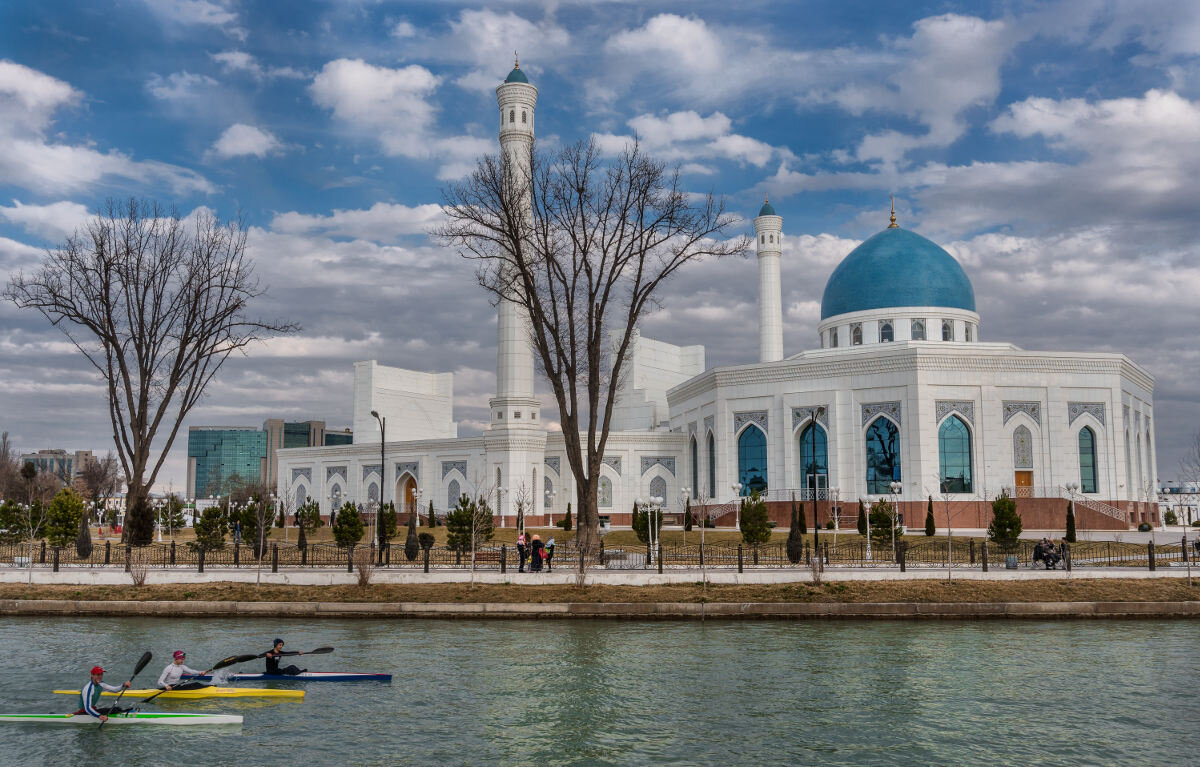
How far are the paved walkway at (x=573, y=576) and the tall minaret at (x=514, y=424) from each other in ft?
77.3

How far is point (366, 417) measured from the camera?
7756cm

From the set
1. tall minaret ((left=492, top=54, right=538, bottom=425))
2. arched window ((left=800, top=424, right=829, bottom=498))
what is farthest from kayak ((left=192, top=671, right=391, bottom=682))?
arched window ((left=800, top=424, right=829, bottom=498))

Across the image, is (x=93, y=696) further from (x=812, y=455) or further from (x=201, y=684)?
(x=812, y=455)

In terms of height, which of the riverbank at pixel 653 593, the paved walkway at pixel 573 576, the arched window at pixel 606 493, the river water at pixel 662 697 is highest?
the arched window at pixel 606 493

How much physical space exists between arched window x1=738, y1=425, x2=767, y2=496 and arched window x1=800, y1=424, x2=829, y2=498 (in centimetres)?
215

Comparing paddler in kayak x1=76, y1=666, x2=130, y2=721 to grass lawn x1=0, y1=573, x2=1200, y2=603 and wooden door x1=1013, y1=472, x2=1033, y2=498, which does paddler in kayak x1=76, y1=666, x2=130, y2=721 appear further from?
wooden door x1=1013, y1=472, x2=1033, y2=498

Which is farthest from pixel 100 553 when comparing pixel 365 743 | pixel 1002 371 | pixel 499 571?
pixel 1002 371

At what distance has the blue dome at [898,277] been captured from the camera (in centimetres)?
5384

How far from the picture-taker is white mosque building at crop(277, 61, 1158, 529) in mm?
47531

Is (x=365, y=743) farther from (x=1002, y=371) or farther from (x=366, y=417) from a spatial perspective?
(x=366, y=417)

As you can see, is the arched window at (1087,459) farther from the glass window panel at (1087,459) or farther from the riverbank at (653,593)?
the riverbank at (653,593)

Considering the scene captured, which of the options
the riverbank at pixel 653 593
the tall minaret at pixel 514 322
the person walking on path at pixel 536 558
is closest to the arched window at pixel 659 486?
the tall minaret at pixel 514 322

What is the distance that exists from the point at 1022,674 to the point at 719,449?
1407 inches

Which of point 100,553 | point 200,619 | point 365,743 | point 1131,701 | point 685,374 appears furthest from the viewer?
point 685,374
